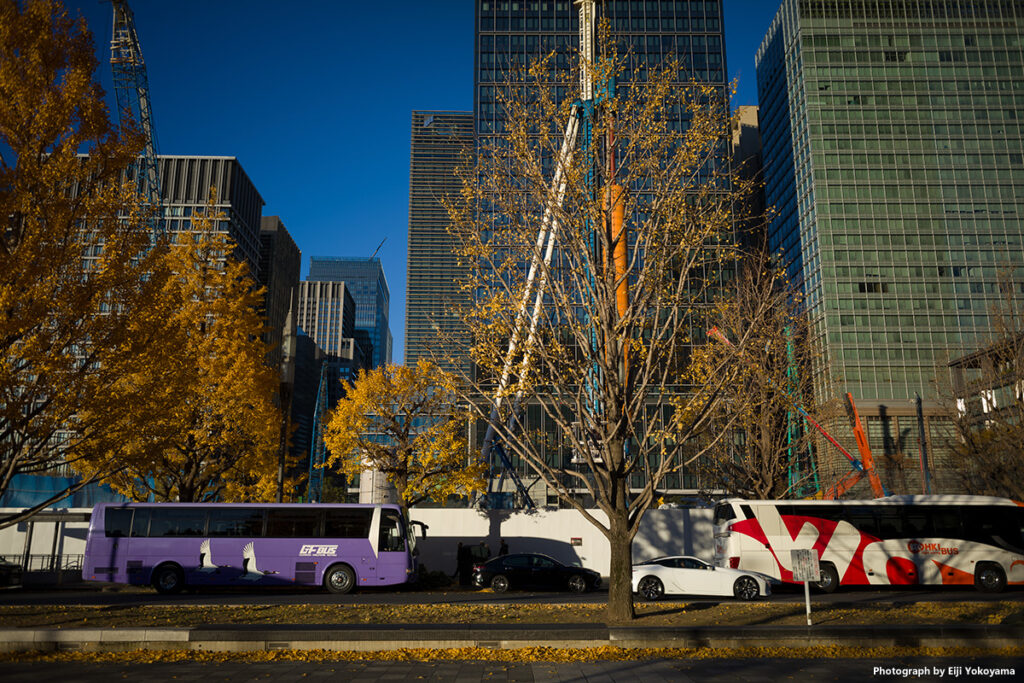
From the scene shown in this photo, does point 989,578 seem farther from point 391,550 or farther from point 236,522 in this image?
point 236,522

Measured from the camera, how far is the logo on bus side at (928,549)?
23.9 meters

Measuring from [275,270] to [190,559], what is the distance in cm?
17018

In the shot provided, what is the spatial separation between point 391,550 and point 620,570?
12.5 m

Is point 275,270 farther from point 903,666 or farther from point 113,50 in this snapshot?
point 903,666

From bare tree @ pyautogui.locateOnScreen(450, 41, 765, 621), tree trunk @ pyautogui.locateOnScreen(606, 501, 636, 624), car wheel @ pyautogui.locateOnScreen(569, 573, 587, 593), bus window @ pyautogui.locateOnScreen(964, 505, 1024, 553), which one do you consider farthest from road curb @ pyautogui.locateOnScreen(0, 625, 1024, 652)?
bus window @ pyautogui.locateOnScreen(964, 505, 1024, 553)

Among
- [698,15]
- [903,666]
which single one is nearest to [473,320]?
[903,666]

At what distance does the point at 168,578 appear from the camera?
24.5 metres

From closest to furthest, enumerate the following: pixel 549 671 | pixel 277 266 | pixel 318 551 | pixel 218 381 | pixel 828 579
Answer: pixel 549 671
pixel 828 579
pixel 318 551
pixel 218 381
pixel 277 266

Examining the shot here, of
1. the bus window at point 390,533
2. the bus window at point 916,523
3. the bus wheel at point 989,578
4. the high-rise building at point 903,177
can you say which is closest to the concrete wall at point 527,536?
the bus window at point 390,533

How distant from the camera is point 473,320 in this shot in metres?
15.8

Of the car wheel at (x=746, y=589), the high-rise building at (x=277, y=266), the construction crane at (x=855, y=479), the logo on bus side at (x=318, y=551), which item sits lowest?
the car wheel at (x=746, y=589)

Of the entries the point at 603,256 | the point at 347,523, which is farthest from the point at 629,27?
the point at 603,256

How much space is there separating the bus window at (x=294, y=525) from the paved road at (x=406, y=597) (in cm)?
209

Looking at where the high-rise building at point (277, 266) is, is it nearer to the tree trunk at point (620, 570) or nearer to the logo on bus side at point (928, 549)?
the logo on bus side at point (928, 549)
